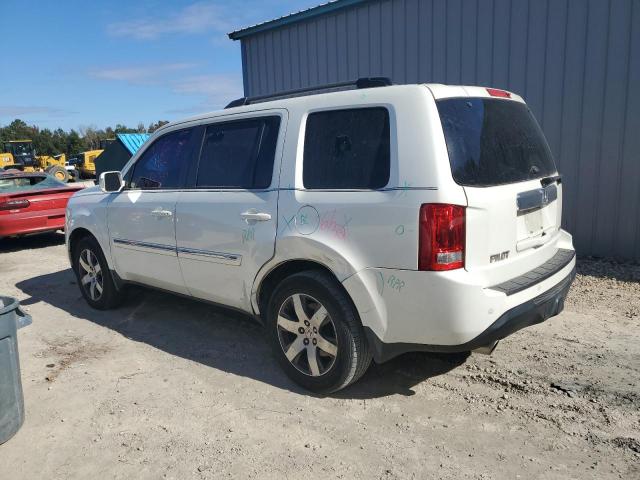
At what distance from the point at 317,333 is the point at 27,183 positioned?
9.20 meters

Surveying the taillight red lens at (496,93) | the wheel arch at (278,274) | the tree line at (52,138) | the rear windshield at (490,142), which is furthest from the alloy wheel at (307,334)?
the tree line at (52,138)

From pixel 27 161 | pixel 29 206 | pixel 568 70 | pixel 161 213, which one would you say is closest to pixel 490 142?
pixel 161 213

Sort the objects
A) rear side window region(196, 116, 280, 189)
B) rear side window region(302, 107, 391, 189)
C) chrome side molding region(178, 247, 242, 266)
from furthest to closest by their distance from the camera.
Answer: chrome side molding region(178, 247, 242, 266) < rear side window region(196, 116, 280, 189) < rear side window region(302, 107, 391, 189)

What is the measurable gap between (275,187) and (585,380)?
2455 millimetres

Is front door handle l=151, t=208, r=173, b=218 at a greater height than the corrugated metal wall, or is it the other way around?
the corrugated metal wall

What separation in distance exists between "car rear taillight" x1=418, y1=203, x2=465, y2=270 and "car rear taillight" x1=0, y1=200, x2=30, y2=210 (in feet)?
28.6

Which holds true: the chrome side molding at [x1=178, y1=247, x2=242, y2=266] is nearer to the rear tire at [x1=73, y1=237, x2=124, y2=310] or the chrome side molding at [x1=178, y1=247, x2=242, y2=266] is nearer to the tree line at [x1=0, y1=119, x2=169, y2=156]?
the rear tire at [x1=73, y1=237, x2=124, y2=310]

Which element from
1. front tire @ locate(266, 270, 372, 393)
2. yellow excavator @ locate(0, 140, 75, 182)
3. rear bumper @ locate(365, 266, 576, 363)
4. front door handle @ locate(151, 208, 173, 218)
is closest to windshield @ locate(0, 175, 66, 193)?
front door handle @ locate(151, 208, 173, 218)

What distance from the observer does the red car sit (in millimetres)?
9117

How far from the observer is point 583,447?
2764 millimetres

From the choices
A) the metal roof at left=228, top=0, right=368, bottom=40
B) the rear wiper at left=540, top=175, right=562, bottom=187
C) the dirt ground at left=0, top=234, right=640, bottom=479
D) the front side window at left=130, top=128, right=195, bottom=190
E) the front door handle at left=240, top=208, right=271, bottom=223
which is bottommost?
the dirt ground at left=0, top=234, right=640, bottom=479

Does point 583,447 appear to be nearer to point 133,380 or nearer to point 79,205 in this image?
point 133,380

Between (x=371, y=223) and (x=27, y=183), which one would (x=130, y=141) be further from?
(x=371, y=223)

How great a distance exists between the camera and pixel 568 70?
6.66 meters
